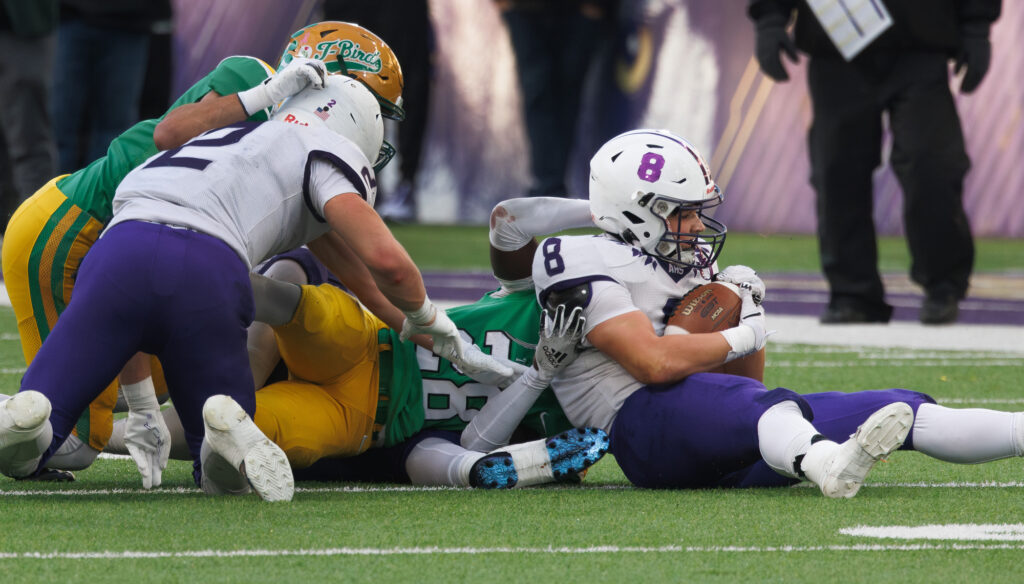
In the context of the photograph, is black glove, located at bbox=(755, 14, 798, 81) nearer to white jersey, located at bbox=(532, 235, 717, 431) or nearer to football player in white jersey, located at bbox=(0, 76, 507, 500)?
white jersey, located at bbox=(532, 235, 717, 431)

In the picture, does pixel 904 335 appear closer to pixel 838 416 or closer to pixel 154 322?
pixel 838 416

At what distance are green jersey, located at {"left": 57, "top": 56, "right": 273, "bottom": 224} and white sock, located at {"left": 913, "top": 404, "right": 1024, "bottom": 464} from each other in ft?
5.99

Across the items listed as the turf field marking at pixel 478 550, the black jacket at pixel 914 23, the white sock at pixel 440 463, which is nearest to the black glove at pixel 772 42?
the black jacket at pixel 914 23

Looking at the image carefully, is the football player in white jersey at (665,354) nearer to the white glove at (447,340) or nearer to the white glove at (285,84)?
the white glove at (447,340)

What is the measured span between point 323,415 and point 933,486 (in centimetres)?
147

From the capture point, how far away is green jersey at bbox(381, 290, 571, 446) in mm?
3961

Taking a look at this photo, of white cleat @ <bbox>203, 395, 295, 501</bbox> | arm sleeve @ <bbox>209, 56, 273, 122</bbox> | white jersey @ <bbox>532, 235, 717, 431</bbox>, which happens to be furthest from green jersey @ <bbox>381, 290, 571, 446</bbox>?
arm sleeve @ <bbox>209, 56, 273, 122</bbox>

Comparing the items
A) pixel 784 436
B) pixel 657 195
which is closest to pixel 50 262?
pixel 657 195

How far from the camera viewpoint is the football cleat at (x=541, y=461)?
3.69 metres

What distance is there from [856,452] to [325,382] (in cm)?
132

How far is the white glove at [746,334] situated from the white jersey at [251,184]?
91 centimetres

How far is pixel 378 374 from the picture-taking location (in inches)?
156

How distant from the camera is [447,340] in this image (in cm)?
378

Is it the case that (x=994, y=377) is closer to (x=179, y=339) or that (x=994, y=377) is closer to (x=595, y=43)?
(x=179, y=339)
